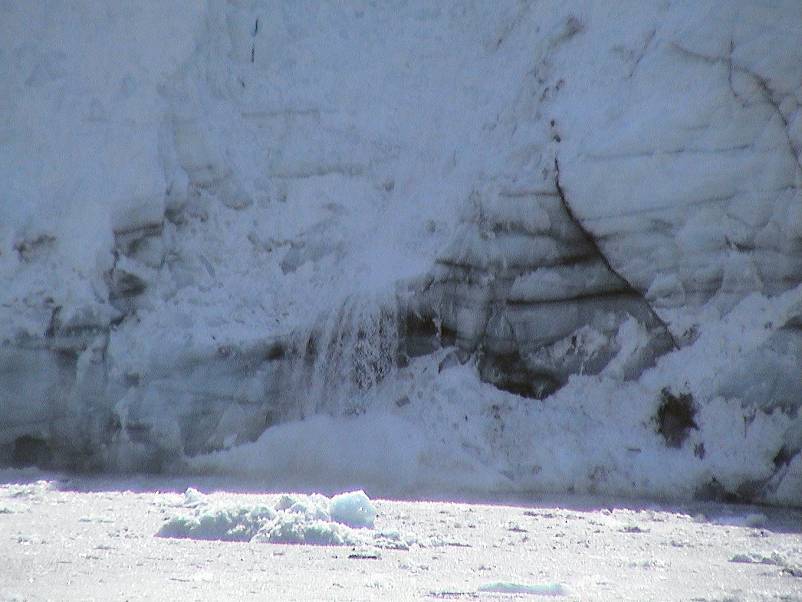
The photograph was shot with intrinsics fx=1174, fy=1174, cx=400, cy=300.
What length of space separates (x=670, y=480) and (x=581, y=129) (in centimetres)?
180

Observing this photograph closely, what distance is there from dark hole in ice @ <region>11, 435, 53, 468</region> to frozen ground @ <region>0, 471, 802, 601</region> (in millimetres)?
730

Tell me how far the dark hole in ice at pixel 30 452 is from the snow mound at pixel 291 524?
2.19 m

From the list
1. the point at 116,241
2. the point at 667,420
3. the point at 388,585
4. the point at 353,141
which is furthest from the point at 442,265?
the point at 388,585

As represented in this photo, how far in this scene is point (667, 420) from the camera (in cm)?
555

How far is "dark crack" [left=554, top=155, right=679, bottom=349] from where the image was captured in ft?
18.6

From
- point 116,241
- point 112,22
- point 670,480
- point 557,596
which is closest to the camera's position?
point 557,596

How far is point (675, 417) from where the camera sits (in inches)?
218

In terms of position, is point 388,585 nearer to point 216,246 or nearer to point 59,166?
point 216,246

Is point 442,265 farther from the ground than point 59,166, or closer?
closer

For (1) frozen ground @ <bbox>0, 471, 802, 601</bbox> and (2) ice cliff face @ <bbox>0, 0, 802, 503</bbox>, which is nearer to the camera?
(1) frozen ground @ <bbox>0, 471, 802, 601</bbox>

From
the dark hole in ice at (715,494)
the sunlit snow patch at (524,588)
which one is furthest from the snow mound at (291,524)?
the dark hole in ice at (715,494)

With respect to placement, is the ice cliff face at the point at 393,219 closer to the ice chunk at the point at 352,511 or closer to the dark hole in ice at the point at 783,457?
the dark hole in ice at the point at 783,457

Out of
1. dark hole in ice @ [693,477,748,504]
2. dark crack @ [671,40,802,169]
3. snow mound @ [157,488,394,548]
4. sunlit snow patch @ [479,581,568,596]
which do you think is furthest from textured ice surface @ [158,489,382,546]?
dark crack @ [671,40,802,169]

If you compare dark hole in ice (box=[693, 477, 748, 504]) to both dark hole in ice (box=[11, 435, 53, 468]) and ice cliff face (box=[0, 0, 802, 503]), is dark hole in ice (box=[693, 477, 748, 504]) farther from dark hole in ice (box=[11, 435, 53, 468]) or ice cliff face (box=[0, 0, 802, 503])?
dark hole in ice (box=[11, 435, 53, 468])
